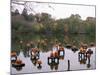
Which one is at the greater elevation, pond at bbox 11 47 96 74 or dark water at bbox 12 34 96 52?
dark water at bbox 12 34 96 52

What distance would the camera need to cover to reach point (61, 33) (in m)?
2.60

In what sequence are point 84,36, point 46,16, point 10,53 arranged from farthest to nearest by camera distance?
point 84,36 → point 46,16 → point 10,53

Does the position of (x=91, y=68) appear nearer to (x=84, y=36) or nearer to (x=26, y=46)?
(x=84, y=36)

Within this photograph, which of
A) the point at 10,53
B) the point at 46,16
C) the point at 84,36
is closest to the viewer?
the point at 10,53

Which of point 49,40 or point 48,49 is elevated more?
point 49,40

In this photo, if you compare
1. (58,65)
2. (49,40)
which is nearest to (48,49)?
(49,40)

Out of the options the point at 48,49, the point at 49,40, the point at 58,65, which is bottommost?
the point at 58,65

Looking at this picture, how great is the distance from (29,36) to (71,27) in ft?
1.75

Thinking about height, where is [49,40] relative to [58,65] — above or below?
above

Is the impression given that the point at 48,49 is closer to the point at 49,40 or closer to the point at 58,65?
the point at 49,40

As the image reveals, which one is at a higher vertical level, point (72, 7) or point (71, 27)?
point (72, 7)

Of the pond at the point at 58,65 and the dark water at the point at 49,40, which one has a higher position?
the dark water at the point at 49,40
